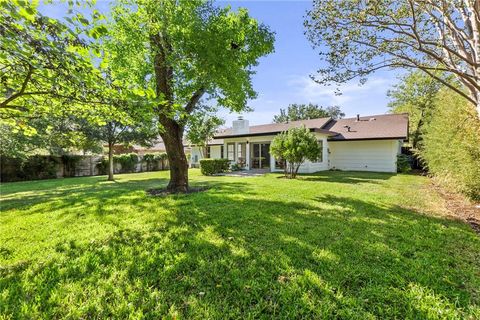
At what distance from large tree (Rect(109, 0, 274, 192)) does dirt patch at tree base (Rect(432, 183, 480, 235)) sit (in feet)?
24.0

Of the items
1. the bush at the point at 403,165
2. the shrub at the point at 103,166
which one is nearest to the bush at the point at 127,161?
the shrub at the point at 103,166

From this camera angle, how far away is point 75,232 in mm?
4523

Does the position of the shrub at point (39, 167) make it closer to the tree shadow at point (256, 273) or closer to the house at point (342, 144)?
the house at point (342, 144)

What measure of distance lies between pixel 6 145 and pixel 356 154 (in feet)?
72.8

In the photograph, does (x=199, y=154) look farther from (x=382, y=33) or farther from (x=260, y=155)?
(x=382, y=33)

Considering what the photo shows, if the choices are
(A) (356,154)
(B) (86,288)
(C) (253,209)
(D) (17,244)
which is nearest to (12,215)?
(D) (17,244)

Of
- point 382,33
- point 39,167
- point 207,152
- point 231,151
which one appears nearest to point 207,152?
point 207,152

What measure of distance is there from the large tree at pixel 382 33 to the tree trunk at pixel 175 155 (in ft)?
17.0

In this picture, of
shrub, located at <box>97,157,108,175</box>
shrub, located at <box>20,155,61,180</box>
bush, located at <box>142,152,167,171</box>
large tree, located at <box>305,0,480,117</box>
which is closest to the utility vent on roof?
bush, located at <box>142,152,167,171</box>

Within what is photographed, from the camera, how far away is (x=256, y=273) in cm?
308

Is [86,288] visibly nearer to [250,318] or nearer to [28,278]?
[28,278]

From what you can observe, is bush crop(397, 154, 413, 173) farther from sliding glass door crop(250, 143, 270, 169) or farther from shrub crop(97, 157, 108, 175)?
shrub crop(97, 157, 108, 175)

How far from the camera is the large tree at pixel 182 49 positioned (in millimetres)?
6815

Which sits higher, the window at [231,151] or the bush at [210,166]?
the window at [231,151]
